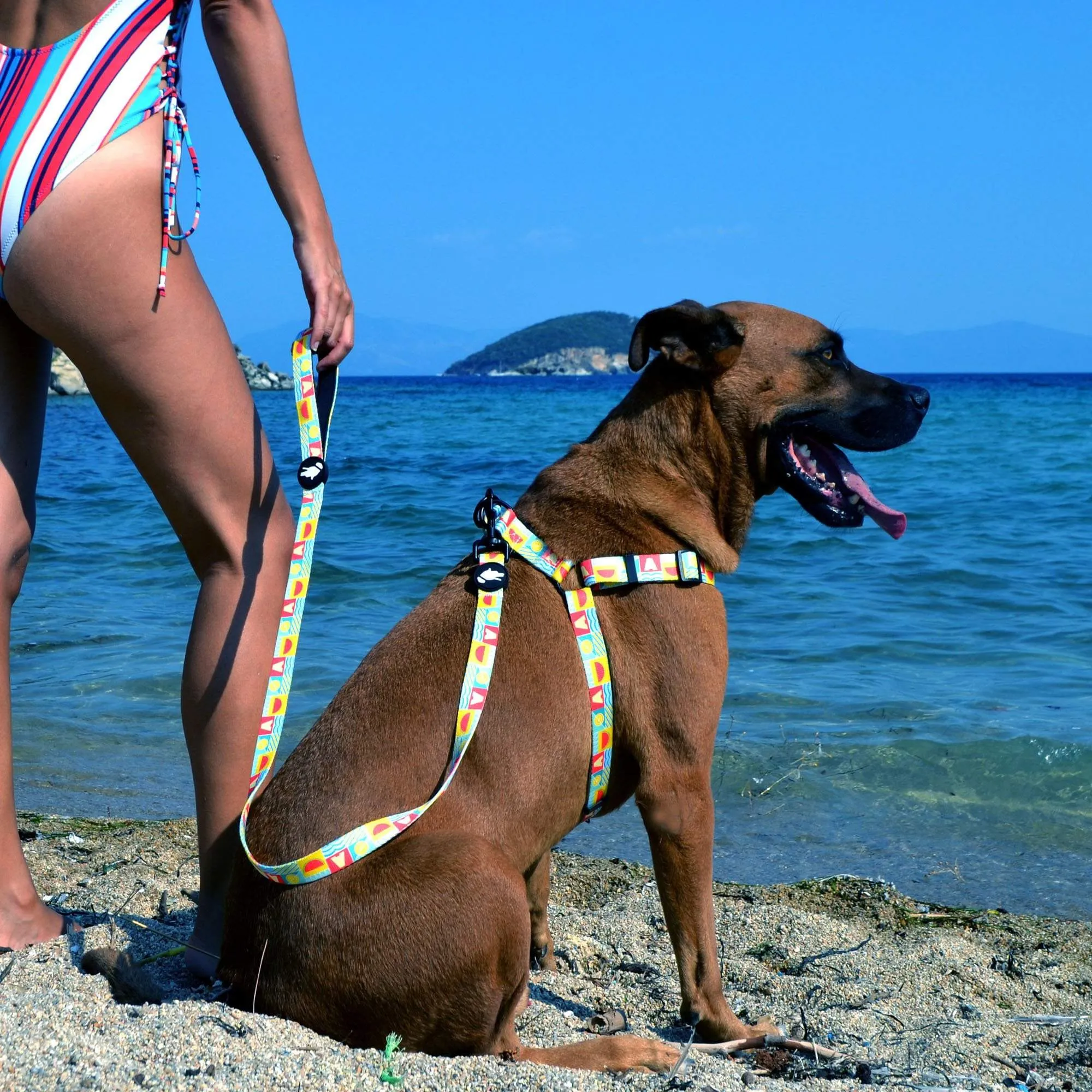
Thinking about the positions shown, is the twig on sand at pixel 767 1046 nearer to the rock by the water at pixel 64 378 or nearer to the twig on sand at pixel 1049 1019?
the twig on sand at pixel 1049 1019

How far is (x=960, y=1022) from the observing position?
3.16 meters

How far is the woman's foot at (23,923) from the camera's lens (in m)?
2.73

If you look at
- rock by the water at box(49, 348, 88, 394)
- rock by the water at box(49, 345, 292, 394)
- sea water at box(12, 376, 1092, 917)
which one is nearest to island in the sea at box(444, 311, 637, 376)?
rock by the water at box(49, 345, 292, 394)

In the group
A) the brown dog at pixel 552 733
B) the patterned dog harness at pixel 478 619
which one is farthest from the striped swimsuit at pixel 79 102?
the brown dog at pixel 552 733

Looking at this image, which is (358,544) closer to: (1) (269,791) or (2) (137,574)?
(2) (137,574)

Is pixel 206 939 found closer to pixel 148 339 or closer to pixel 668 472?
pixel 148 339

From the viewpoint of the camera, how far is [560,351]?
16588 centimetres

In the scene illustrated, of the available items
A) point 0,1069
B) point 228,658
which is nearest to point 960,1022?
point 228,658

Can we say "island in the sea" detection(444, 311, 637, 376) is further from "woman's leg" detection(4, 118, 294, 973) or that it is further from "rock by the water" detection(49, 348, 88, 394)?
"woman's leg" detection(4, 118, 294, 973)

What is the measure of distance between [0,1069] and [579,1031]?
1431 millimetres

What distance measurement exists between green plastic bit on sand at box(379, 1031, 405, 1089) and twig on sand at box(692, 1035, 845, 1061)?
33.4 inches

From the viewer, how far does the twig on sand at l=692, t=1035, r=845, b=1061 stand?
283 cm

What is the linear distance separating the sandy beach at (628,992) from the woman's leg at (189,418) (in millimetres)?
527

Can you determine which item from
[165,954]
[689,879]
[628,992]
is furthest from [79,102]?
[628,992]
